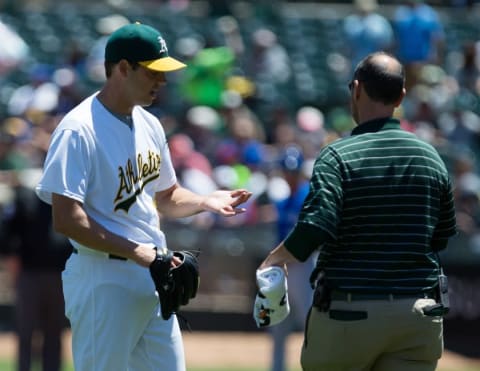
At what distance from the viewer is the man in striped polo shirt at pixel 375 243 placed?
4965 millimetres

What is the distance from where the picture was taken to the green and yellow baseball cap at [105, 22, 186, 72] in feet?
17.1

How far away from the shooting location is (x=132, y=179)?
526 cm

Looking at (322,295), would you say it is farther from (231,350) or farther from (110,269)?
(231,350)

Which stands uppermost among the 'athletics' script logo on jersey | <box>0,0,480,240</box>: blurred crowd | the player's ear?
the player's ear

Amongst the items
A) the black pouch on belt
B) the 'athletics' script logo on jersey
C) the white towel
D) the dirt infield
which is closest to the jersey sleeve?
the 'athletics' script logo on jersey

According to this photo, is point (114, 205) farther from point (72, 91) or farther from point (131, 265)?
point (72, 91)

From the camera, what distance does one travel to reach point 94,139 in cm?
514

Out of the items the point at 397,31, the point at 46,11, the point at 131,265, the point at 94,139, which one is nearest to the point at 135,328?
the point at 131,265

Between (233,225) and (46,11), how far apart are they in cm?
678

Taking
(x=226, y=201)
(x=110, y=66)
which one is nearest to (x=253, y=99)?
(x=226, y=201)

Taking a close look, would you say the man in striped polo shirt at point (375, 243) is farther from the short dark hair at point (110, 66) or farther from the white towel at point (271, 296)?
the short dark hair at point (110, 66)

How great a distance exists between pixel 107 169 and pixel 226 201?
69cm

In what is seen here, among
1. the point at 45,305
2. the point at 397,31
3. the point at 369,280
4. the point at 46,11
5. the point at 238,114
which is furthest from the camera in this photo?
the point at 46,11

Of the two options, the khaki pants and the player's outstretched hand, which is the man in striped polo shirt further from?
the player's outstretched hand
